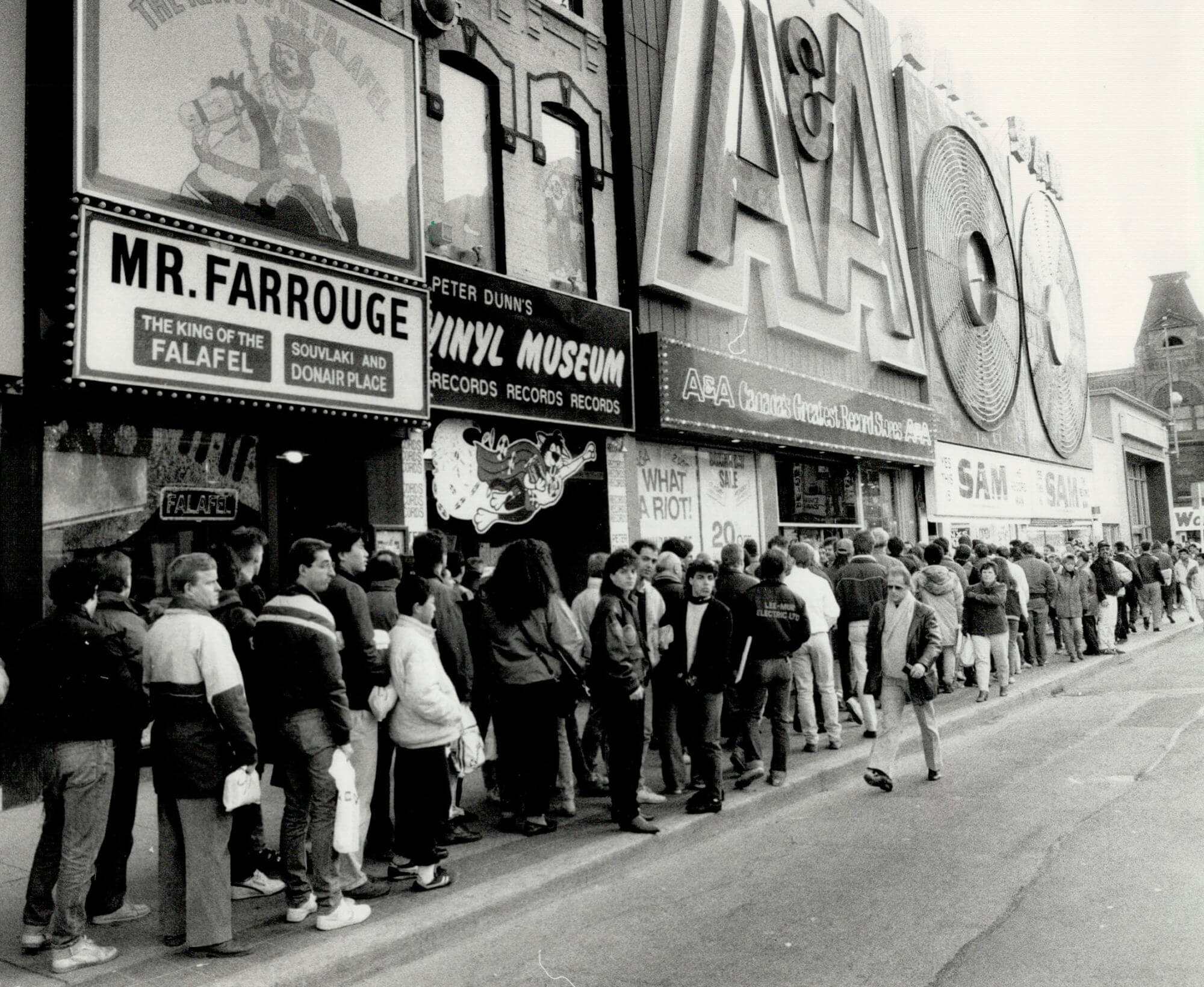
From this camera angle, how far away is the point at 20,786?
7375mm

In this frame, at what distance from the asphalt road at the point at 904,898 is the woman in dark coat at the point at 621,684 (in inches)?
14.0

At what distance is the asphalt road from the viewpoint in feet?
14.4

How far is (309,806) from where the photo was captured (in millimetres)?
5051

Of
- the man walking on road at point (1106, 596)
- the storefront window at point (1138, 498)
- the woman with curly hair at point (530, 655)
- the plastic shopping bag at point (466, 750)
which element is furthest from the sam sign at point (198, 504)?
the storefront window at point (1138, 498)

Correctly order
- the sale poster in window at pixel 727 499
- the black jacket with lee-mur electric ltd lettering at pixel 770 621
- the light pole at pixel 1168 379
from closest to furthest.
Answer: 1. the black jacket with lee-mur electric ltd lettering at pixel 770 621
2. the sale poster in window at pixel 727 499
3. the light pole at pixel 1168 379

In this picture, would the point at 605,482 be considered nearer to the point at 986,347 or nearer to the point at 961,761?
the point at 961,761

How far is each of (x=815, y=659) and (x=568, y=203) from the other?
22.1 ft

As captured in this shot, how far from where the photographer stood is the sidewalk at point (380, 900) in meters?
4.53

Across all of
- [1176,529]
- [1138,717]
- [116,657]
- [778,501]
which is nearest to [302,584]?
[116,657]

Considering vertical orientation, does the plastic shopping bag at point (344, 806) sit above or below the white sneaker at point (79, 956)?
above

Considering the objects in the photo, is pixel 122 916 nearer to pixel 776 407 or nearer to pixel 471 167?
pixel 471 167

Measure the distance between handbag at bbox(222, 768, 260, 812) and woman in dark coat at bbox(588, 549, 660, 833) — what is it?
261 cm

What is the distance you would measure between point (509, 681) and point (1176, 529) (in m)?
36.3

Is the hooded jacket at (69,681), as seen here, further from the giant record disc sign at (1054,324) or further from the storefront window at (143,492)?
the giant record disc sign at (1054,324)
